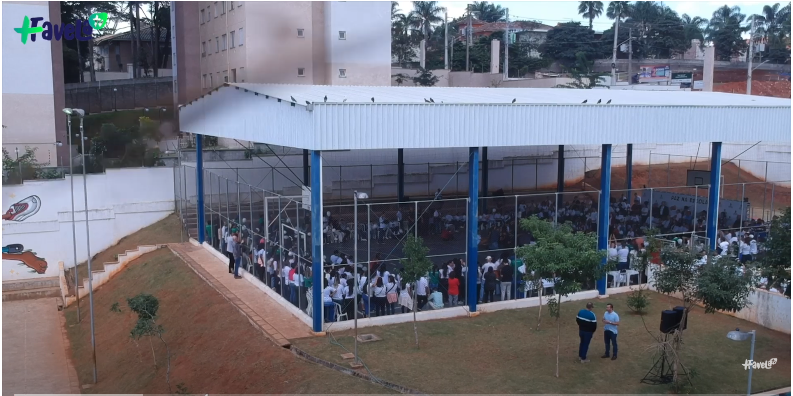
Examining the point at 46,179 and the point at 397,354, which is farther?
the point at 46,179

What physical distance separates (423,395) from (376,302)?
4260 mm

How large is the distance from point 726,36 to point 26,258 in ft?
186

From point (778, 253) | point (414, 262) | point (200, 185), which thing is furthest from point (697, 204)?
point (200, 185)

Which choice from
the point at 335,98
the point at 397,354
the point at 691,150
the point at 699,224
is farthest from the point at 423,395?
the point at 691,150

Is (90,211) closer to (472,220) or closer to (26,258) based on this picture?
(26,258)

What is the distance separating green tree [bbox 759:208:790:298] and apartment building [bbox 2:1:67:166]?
82.3 ft

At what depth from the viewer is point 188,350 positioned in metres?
14.9

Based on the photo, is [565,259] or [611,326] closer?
[565,259]

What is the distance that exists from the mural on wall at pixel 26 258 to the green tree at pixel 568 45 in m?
44.0

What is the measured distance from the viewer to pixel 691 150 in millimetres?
37438

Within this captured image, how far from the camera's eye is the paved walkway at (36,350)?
1604 centimetres

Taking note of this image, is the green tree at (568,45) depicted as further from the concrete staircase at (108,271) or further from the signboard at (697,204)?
the concrete staircase at (108,271)

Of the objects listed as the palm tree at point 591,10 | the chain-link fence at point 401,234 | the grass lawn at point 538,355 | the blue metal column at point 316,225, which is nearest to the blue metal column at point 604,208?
the chain-link fence at point 401,234

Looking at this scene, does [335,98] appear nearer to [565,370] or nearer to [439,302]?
[439,302]
